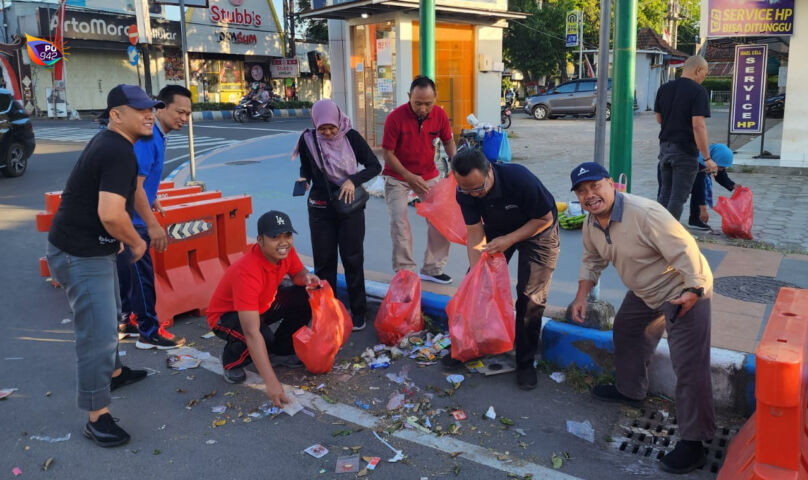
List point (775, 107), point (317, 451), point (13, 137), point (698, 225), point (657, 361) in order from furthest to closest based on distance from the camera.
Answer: point (775, 107) → point (13, 137) → point (698, 225) → point (657, 361) → point (317, 451)

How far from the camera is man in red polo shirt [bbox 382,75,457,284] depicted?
5664 millimetres

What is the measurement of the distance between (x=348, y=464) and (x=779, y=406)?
196 cm

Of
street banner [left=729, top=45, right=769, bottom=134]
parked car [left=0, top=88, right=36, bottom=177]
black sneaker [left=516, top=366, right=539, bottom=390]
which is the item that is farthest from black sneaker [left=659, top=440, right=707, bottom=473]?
parked car [left=0, top=88, right=36, bottom=177]

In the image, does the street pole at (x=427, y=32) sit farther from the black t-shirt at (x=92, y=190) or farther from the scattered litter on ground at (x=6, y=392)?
the scattered litter on ground at (x=6, y=392)

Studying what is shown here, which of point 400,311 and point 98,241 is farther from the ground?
point 98,241

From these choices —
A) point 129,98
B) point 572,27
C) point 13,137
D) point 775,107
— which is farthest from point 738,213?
point 572,27

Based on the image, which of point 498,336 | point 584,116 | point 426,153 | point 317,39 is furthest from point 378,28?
point 317,39

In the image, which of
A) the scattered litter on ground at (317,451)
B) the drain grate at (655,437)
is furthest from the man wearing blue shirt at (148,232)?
the drain grate at (655,437)

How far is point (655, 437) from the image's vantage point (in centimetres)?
367

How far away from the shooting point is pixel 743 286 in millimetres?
5719

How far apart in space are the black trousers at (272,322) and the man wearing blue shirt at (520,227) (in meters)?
1.21

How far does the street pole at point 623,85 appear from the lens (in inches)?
180

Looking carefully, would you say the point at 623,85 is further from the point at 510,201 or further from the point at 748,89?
the point at 748,89

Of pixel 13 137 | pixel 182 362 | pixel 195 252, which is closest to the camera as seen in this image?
pixel 182 362
